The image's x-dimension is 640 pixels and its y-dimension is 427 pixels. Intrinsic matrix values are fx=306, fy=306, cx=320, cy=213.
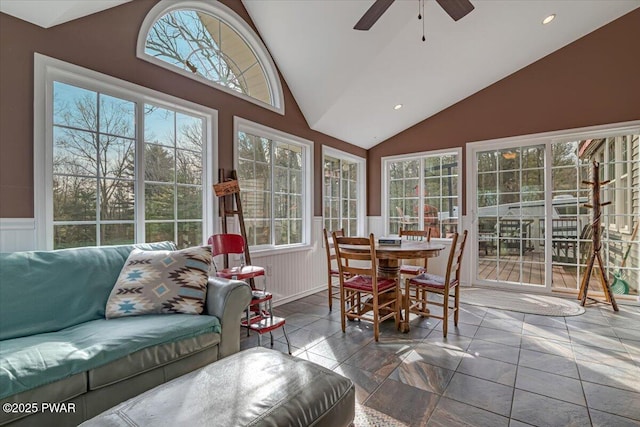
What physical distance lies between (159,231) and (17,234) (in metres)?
0.93

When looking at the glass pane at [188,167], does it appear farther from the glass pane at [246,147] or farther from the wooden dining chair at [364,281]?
the wooden dining chair at [364,281]

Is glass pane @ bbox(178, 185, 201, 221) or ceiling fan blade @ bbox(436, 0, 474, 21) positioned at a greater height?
ceiling fan blade @ bbox(436, 0, 474, 21)

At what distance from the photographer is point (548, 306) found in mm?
3670

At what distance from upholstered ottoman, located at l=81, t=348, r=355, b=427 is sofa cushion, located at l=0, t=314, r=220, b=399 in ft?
1.61

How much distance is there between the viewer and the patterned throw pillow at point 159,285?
75.9 inches

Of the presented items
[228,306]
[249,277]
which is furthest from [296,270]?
[228,306]

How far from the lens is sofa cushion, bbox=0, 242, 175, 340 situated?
1663 millimetres

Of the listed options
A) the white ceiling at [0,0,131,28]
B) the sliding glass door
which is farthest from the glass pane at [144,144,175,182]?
the sliding glass door

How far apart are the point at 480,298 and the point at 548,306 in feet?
2.37

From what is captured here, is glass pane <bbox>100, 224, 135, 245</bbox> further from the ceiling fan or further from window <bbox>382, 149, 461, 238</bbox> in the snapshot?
window <bbox>382, 149, 461, 238</bbox>

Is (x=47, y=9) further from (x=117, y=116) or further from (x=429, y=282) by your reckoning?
(x=429, y=282)

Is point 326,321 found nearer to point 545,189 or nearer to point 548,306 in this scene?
point 548,306

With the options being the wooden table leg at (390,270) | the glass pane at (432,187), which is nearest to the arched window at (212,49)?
the wooden table leg at (390,270)

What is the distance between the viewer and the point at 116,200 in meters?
2.50
